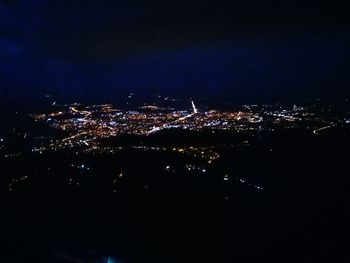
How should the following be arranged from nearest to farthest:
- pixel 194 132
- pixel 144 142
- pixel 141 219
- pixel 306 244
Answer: pixel 306 244 → pixel 141 219 → pixel 144 142 → pixel 194 132

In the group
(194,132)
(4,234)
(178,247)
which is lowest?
(194,132)

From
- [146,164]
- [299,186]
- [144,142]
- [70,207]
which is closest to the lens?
[70,207]

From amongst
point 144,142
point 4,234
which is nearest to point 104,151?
point 144,142

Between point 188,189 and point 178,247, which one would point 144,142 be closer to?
point 188,189

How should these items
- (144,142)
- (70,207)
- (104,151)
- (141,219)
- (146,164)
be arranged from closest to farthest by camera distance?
(141,219)
(70,207)
(146,164)
(104,151)
(144,142)

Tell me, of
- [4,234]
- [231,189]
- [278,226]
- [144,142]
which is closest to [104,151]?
[144,142]

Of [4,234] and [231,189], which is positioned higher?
[4,234]

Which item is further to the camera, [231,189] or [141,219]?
[231,189]

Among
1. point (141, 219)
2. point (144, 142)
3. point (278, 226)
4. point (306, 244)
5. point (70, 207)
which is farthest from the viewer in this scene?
point (144, 142)

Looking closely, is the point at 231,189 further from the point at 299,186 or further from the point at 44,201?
the point at 44,201
